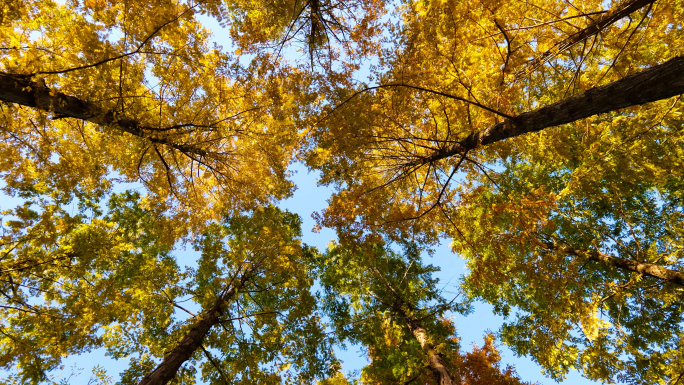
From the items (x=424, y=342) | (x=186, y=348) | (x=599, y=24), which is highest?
(x=599, y=24)

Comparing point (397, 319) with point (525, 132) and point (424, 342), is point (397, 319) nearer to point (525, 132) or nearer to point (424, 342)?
point (424, 342)

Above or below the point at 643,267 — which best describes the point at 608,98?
above

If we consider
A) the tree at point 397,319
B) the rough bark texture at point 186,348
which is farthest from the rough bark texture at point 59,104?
the tree at point 397,319

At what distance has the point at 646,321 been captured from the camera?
22.3ft

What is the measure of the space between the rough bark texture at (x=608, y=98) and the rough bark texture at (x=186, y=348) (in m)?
5.89

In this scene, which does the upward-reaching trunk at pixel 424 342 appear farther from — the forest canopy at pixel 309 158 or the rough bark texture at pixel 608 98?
the rough bark texture at pixel 608 98

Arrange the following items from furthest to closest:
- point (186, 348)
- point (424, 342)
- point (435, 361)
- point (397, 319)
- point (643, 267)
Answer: point (397, 319) < point (424, 342) < point (435, 361) < point (643, 267) < point (186, 348)

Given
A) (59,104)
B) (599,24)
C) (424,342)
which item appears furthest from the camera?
(424,342)

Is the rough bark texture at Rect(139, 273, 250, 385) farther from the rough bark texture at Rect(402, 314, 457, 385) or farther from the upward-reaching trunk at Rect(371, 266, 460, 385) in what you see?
the rough bark texture at Rect(402, 314, 457, 385)

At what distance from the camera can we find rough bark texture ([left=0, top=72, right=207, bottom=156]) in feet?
10.3

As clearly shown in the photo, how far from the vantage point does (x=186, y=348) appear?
15.7 ft

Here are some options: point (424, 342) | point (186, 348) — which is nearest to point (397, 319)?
point (424, 342)

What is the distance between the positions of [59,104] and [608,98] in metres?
6.31

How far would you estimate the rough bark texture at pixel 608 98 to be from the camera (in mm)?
2238
